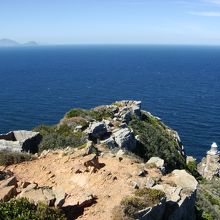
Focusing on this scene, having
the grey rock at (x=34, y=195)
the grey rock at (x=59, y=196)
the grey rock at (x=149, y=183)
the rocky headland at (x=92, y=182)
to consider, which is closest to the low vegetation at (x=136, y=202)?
the rocky headland at (x=92, y=182)

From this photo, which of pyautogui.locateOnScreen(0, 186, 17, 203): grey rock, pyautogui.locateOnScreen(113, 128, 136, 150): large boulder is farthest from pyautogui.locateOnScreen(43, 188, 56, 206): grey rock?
pyautogui.locateOnScreen(113, 128, 136, 150): large boulder

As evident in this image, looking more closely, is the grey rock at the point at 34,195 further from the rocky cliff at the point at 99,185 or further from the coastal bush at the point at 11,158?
the coastal bush at the point at 11,158

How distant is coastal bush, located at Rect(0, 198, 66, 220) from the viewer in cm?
1658

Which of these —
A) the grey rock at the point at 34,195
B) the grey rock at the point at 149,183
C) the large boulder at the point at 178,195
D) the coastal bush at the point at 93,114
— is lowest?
the coastal bush at the point at 93,114

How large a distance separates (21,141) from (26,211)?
14.7 meters

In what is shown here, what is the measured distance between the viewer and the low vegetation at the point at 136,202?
1789 centimetres

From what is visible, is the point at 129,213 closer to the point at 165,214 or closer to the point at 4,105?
the point at 165,214

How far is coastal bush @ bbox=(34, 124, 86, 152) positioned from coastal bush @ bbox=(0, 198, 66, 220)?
554 inches

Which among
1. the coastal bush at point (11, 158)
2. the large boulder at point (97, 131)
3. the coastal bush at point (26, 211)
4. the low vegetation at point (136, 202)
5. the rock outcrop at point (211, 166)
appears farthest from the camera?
the rock outcrop at point (211, 166)

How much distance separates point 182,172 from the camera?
Answer: 2447 cm

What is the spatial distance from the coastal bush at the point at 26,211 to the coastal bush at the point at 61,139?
14079 millimetres

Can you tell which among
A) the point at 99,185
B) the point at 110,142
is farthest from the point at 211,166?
the point at 99,185

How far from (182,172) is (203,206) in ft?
21.8

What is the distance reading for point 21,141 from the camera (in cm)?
3112
